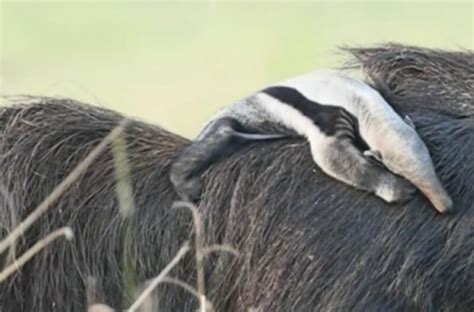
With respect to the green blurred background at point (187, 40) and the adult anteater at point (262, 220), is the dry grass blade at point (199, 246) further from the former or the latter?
the green blurred background at point (187, 40)

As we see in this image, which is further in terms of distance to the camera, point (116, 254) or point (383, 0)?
point (383, 0)

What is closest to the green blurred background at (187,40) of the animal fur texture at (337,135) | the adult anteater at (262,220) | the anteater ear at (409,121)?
the adult anteater at (262,220)

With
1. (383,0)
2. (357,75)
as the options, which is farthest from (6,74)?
(357,75)

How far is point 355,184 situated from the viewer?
379 cm

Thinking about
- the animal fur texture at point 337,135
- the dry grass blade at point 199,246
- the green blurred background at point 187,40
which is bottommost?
the green blurred background at point 187,40

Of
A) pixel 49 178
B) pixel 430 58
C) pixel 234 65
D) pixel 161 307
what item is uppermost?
pixel 430 58

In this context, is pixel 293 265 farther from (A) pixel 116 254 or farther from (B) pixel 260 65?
(B) pixel 260 65

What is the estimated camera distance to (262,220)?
151 inches

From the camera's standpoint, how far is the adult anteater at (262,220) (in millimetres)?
3705

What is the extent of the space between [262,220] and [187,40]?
9965 millimetres

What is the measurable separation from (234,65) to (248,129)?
8357 mm

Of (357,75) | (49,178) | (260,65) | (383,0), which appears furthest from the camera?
(383,0)

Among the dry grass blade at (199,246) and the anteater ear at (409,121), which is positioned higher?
the anteater ear at (409,121)

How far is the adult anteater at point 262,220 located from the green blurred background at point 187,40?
18.6 feet
